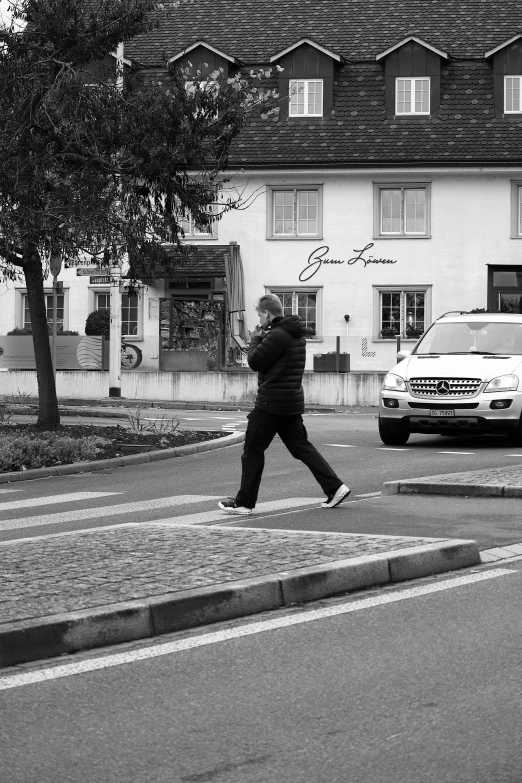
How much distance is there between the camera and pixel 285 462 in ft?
57.9

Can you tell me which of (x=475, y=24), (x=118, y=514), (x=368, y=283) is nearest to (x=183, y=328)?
(x=368, y=283)

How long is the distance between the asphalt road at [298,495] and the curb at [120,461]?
0.77 feet

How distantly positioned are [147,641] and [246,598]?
80cm

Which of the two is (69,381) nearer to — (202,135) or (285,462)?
(202,135)

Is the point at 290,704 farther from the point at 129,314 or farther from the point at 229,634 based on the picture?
the point at 129,314

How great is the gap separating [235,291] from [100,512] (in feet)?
96.0

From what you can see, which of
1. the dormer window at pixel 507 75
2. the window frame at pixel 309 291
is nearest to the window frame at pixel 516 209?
the dormer window at pixel 507 75

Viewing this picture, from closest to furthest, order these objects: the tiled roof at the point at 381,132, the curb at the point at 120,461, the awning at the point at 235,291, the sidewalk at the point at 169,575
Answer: the sidewalk at the point at 169,575, the curb at the point at 120,461, the awning at the point at 235,291, the tiled roof at the point at 381,132

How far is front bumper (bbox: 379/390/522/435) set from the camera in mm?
18531

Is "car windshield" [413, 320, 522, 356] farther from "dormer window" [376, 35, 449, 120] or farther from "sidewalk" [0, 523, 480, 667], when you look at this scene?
"dormer window" [376, 35, 449, 120]

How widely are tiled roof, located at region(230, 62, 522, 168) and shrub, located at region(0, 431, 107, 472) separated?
957 inches

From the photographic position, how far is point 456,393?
18.7 m

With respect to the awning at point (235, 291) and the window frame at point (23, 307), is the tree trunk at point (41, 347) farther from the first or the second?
the window frame at point (23, 307)

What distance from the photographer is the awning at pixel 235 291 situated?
132 ft
